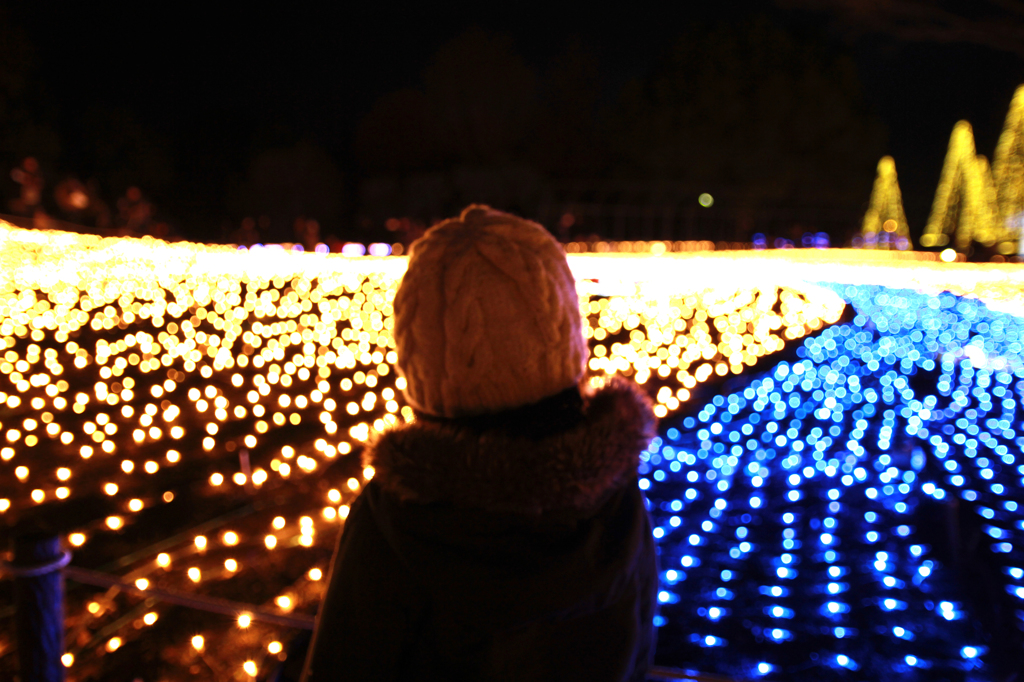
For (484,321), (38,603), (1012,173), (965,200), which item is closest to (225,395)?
(38,603)

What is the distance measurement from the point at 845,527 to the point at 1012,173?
14.7 m

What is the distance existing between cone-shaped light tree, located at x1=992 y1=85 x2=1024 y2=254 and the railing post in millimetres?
17103

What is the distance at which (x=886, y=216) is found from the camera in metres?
25.1

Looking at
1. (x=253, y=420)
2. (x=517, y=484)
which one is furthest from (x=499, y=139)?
(x=517, y=484)

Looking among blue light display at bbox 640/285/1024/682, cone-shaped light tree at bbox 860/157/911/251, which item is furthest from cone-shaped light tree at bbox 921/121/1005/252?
blue light display at bbox 640/285/1024/682

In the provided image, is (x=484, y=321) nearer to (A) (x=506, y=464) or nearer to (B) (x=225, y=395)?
(A) (x=506, y=464)

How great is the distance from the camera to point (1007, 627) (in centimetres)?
281

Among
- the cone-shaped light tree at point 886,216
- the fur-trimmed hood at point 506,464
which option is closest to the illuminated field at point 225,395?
the fur-trimmed hood at point 506,464

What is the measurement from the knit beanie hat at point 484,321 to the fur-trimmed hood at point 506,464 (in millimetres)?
61

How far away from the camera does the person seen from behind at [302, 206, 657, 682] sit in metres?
1.02

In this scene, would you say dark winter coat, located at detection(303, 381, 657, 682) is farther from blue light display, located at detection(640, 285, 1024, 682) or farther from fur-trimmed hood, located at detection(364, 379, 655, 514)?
blue light display, located at detection(640, 285, 1024, 682)

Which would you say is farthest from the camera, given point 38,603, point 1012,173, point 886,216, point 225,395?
point 886,216

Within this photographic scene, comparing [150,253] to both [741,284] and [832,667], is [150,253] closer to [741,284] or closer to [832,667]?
[741,284]

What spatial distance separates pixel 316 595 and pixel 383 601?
2.33 m
